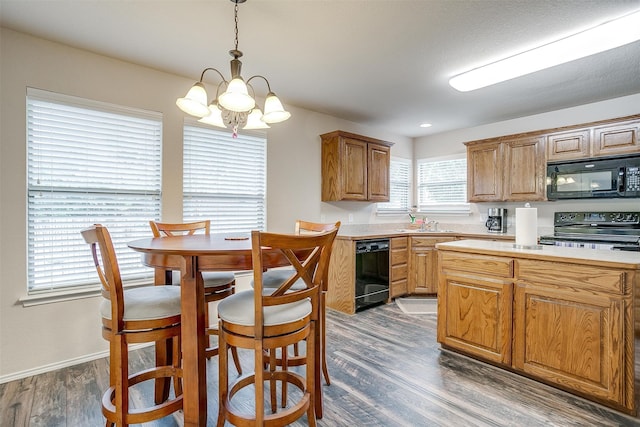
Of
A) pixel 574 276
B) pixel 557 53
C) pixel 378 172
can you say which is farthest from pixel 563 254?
pixel 378 172

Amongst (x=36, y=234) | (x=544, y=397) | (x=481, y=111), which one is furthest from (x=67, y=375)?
(x=481, y=111)

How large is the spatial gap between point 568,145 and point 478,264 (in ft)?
7.81

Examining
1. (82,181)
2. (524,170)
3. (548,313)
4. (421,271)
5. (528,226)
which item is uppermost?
(524,170)

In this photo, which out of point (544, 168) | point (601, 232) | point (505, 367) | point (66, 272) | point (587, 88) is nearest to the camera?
point (505, 367)

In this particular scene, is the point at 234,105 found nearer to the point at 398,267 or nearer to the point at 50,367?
the point at 50,367

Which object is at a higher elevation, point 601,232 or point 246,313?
point 601,232

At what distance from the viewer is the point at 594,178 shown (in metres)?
3.48

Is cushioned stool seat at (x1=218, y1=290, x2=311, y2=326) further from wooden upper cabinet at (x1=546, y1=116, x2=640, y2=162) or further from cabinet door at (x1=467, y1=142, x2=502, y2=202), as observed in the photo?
wooden upper cabinet at (x1=546, y1=116, x2=640, y2=162)

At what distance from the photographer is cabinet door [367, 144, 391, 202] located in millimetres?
4445

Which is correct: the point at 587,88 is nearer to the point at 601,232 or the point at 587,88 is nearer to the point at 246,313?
the point at 601,232

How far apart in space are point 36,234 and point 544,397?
3752 mm

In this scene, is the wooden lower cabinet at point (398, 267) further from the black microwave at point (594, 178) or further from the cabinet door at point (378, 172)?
the black microwave at point (594, 178)

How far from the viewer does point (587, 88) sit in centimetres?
328

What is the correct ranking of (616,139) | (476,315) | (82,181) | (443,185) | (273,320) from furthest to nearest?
(443,185), (616,139), (82,181), (476,315), (273,320)
